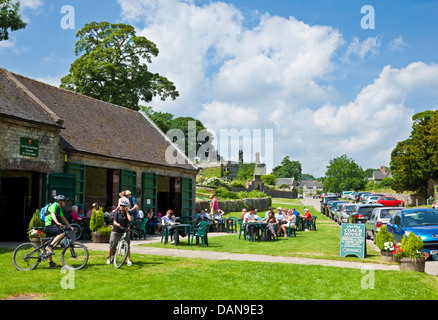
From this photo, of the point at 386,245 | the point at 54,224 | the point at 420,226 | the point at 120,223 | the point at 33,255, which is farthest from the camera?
the point at 420,226

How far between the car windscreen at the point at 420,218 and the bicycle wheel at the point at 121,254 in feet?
28.8

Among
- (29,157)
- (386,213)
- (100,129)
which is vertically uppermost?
(100,129)

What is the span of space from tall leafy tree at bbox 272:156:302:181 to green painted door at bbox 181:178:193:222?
146841mm

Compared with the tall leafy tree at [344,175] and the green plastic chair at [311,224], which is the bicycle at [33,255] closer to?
the green plastic chair at [311,224]

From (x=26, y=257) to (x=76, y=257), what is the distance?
1.28 meters

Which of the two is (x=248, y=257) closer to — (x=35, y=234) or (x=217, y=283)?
(x=217, y=283)

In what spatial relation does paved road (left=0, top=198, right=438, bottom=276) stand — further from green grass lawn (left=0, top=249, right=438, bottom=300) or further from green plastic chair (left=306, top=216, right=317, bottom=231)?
green plastic chair (left=306, top=216, right=317, bottom=231)

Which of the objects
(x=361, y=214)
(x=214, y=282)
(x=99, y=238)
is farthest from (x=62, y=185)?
(x=361, y=214)

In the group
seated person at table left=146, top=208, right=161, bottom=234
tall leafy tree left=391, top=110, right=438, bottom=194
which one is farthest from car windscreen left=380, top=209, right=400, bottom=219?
tall leafy tree left=391, top=110, right=438, bottom=194

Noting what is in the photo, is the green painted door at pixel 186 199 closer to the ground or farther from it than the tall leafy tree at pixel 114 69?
closer to the ground

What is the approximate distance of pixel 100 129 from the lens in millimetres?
21062

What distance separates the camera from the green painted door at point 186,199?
989 inches

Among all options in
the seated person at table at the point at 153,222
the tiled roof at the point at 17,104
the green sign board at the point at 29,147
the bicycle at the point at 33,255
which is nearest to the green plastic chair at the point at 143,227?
the seated person at table at the point at 153,222
